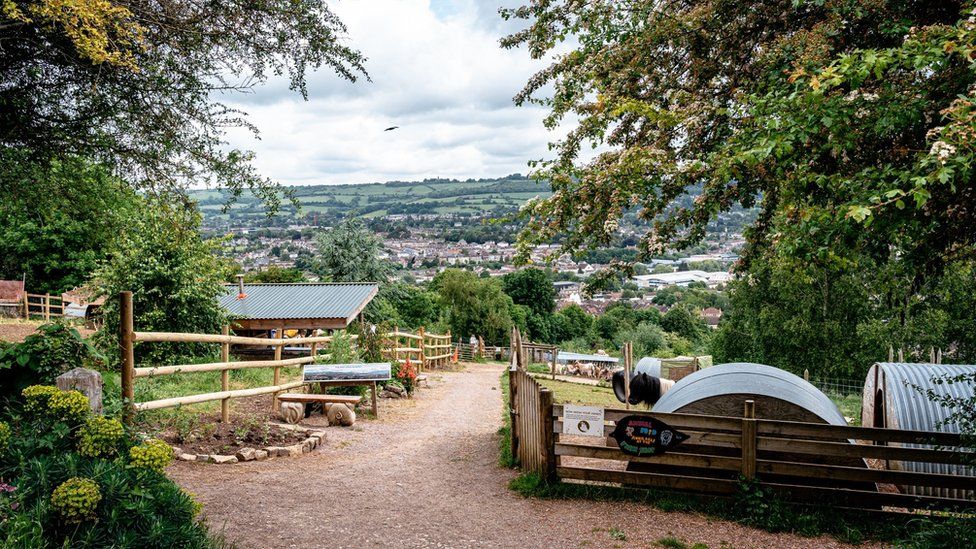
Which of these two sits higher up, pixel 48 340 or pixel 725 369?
pixel 48 340

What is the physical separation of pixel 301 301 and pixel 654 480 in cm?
1851

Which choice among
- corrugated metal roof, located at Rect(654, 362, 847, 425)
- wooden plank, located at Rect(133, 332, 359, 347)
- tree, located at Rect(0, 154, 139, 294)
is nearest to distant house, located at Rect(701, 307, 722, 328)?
tree, located at Rect(0, 154, 139, 294)

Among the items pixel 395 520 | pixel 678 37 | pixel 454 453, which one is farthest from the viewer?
pixel 454 453

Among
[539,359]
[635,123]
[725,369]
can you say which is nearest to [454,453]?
[725,369]

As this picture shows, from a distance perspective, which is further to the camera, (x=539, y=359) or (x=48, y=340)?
(x=539, y=359)

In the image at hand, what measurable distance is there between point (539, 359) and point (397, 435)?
28978 mm

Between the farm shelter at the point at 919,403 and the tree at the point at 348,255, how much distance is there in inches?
1343

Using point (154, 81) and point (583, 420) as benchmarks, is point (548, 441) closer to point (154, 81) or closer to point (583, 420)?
point (583, 420)

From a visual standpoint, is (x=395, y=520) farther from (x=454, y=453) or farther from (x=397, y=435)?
(x=397, y=435)

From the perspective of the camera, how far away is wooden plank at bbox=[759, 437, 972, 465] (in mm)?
6410

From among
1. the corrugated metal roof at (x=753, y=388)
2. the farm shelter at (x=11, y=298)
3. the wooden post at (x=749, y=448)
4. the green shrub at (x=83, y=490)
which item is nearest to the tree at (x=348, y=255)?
the farm shelter at (x=11, y=298)

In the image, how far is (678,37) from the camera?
7129 mm

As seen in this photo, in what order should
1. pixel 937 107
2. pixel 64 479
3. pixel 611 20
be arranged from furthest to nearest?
pixel 611 20
pixel 937 107
pixel 64 479

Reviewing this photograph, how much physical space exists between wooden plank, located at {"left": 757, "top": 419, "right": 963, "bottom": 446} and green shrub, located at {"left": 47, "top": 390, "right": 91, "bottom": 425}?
630 cm
